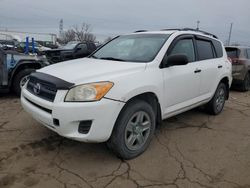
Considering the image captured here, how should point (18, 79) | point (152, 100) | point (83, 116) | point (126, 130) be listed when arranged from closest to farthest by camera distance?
point (83, 116) < point (126, 130) < point (152, 100) < point (18, 79)

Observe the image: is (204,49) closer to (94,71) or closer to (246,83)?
(94,71)

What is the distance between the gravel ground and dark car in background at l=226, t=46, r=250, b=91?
4.40m

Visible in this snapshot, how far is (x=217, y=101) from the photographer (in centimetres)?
570

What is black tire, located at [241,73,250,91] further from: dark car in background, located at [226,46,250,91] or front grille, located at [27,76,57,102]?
front grille, located at [27,76,57,102]

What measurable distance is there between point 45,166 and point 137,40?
251 centimetres

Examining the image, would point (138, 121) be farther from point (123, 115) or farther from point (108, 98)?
point (108, 98)

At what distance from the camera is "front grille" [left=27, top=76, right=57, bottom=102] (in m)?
3.23

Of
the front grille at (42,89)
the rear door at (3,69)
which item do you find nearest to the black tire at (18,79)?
the rear door at (3,69)

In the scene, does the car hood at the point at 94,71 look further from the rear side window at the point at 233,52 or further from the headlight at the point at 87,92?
the rear side window at the point at 233,52

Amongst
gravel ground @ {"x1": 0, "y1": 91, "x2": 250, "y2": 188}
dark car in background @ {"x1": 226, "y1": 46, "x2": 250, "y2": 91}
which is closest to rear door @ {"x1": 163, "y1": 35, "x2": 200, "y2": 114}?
gravel ground @ {"x1": 0, "y1": 91, "x2": 250, "y2": 188}

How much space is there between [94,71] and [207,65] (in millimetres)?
2488

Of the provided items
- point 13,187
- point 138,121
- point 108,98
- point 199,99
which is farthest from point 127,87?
point 199,99

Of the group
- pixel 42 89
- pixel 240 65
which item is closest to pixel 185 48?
pixel 42 89

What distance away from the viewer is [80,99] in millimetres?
3064
